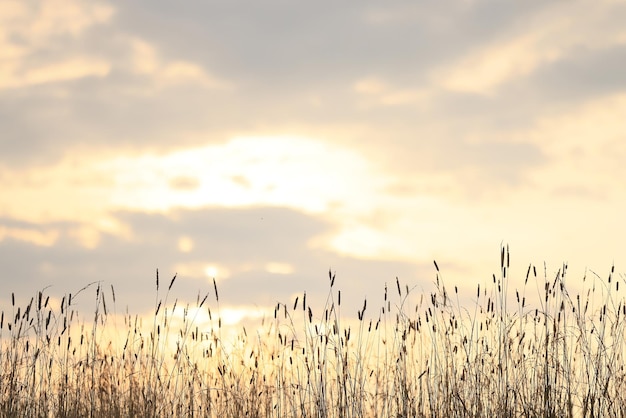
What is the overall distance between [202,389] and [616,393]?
11.1 ft

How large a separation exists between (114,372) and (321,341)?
197 cm

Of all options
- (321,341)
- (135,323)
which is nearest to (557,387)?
(321,341)

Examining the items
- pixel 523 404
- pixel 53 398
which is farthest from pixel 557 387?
pixel 53 398

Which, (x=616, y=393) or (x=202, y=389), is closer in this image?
(x=616, y=393)

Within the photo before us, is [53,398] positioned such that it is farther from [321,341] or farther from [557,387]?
[557,387]

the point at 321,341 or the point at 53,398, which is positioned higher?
the point at 321,341

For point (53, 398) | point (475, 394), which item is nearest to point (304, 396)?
point (475, 394)

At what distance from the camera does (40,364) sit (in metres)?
6.73

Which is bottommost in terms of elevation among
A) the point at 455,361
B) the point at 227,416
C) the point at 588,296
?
the point at 227,416

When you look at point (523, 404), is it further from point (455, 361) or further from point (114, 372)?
point (114, 372)

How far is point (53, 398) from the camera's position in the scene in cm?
674

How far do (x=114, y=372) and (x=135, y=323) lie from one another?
1.53 feet

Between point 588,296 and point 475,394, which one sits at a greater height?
point 588,296

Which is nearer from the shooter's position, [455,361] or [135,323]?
[455,361]
